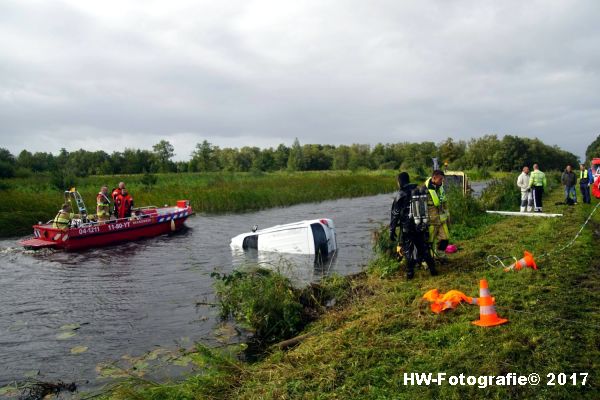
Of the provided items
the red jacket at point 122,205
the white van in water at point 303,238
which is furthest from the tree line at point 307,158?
the white van in water at point 303,238

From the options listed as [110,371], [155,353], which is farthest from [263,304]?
[110,371]

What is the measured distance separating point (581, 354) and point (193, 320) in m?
6.58

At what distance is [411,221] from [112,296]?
24.8 feet

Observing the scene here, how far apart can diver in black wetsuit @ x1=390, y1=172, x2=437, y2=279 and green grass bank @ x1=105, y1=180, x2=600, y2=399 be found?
2.03 ft

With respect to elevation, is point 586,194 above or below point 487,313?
above

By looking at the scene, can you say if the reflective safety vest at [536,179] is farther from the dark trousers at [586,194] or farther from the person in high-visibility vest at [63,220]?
the person in high-visibility vest at [63,220]

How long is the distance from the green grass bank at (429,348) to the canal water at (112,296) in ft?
6.73

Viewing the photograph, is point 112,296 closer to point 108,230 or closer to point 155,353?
point 155,353

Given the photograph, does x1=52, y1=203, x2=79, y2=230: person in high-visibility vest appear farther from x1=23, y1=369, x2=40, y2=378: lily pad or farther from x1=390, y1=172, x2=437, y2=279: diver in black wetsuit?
x1=390, y1=172, x2=437, y2=279: diver in black wetsuit

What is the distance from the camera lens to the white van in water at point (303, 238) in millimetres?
13266

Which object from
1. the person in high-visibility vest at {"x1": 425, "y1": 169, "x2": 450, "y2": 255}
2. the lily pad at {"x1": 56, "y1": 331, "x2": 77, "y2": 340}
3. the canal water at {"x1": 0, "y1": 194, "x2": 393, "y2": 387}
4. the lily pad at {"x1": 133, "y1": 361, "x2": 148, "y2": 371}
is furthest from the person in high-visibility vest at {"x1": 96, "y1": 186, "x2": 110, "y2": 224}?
the person in high-visibility vest at {"x1": 425, "y1": 169, "x2": 450, "y2": 255}

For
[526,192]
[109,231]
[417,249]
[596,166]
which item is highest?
[596,166]

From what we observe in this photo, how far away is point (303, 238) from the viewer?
528 inches

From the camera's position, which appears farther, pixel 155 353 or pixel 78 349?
pixel 78 349
